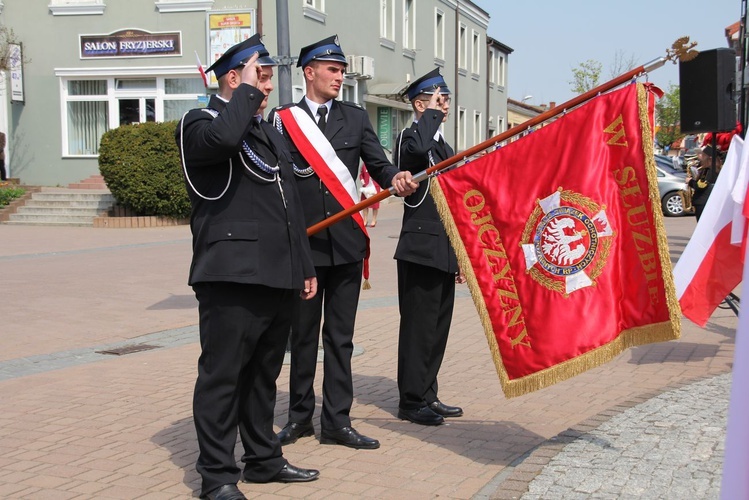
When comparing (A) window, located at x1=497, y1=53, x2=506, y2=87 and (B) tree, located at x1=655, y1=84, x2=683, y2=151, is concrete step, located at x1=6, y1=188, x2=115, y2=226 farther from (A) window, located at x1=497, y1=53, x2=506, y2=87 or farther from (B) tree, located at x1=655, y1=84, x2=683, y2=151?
(B) tree, located at x1=655, y1=84, x2=683, y2=151

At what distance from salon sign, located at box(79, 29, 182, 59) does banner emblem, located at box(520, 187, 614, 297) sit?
21122 mm

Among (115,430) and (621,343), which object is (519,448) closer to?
(621,343)

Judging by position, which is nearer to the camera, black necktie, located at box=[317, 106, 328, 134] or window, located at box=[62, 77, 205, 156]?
black necktie, located at box=[317, 106, 328, 134]

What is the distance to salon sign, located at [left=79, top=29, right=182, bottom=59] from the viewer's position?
24.3 meters

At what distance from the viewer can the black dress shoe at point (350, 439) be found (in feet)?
16.8

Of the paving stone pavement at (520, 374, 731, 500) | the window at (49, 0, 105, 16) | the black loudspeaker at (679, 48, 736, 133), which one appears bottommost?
the paving stone pavement at (520, 374, 731, 500)

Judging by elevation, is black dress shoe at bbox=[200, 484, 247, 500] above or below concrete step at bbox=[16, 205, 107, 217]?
below

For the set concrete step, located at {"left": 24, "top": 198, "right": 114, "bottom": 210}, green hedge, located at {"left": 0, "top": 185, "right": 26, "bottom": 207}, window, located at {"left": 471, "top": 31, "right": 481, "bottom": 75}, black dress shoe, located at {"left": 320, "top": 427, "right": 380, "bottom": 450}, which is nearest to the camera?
black dress shoe, located at {"left": 320, "top": 427, "right": 380, "bottom": 450}

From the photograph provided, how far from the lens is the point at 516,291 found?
15.5 feet

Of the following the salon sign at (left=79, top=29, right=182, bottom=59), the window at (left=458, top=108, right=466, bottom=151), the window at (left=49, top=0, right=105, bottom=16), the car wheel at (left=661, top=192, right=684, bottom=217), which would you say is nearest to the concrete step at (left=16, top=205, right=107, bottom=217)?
the salon sign at (left=79, top=29, right=182, bottom=59)

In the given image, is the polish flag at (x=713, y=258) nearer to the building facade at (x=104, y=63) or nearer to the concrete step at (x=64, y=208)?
the concrete step at (x=64, y=208)

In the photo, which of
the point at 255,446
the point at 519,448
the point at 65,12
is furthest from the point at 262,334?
the point at 65,12

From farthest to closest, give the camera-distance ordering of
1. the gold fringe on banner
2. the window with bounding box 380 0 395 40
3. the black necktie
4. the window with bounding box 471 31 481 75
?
the window with bounding box 471 31 481 75 < the window with bounding box 380 0 395 40 < the black necktie < the gold fringe on banner

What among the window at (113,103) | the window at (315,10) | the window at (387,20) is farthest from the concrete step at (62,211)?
the window at (387,20)
